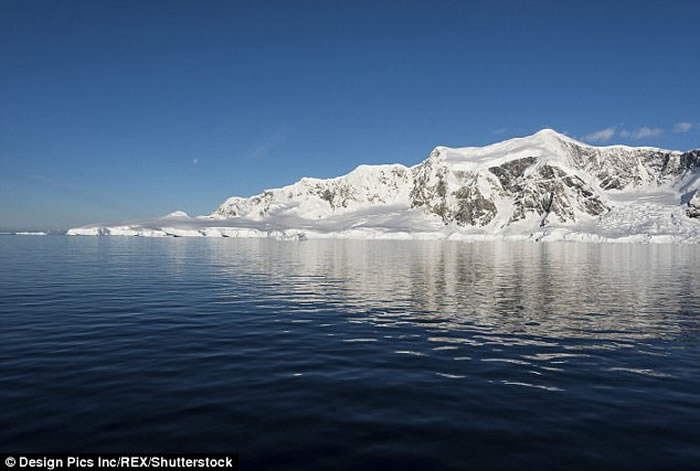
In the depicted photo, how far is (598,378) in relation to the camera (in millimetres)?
15484

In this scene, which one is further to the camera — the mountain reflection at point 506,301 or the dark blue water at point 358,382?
the mountain reflection at point 506,301

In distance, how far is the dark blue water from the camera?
1010 cm

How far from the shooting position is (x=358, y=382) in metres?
14.9

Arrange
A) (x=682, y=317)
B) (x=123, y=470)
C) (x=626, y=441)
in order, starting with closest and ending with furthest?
1. (x=123, y=470)
2. (x=626, y=441)
3. (x=682, y=317)

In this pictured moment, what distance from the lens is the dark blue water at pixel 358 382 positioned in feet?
33.1

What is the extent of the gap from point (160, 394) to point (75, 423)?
2488 mm

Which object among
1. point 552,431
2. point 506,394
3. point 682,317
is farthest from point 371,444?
point 682,317

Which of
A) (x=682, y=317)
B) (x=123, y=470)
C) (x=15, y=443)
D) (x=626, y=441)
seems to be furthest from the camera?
(x=682, y=317)

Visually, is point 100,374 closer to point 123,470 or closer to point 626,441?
point 123,470

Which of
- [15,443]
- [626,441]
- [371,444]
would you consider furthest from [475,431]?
[15,443]

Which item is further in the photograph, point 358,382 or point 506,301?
point 506,301

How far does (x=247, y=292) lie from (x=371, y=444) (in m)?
28.7

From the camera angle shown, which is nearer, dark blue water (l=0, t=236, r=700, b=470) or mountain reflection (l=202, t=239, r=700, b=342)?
dark blue water (l=0, t=236, r=700, b=470)

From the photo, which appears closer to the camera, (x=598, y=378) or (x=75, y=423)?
(x=75, y=423)
